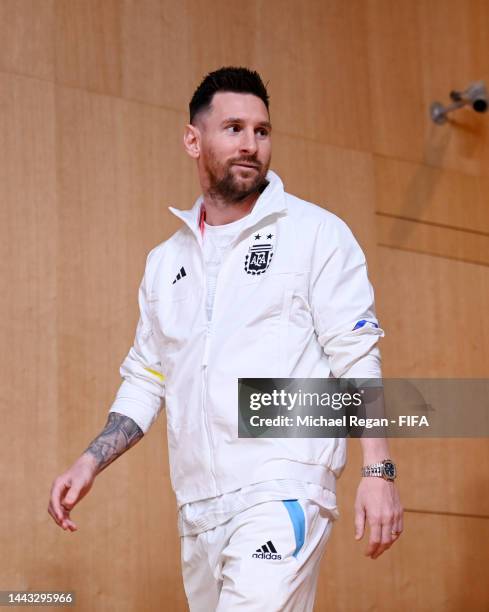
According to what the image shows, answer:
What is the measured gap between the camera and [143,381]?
2.95 m

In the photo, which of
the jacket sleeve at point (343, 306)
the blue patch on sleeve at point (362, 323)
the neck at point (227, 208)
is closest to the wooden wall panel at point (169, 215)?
the neck at point (227, 208)

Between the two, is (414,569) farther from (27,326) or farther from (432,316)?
(27,326)

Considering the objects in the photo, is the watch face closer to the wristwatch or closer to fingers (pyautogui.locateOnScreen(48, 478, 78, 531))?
the wristwatch

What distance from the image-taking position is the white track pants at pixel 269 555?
7.73 ft

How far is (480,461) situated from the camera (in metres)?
4.86

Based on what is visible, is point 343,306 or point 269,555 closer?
point 269,555

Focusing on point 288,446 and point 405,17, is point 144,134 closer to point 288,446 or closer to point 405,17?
point 405,17

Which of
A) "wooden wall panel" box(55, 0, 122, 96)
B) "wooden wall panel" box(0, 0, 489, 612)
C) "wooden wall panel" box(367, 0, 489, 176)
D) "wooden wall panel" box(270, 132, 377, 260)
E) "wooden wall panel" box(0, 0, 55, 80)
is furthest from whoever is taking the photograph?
"wooden wall panel" box(367, 0, 489, 176)

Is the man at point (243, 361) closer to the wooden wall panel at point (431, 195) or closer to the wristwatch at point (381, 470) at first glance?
the wristwatch at point (381, 470)

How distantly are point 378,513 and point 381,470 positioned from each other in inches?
3.7

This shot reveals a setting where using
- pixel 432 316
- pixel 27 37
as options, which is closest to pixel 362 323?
pixel 27 37

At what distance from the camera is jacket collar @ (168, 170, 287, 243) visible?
2.76 metres

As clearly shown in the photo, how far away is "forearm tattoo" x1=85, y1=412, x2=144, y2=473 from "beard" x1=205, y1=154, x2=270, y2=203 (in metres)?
0.62

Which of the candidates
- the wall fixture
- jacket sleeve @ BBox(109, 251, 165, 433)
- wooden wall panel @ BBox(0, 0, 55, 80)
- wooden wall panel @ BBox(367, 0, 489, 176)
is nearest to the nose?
jacket sleeve @ BBox(109, 251, 165, 433)
